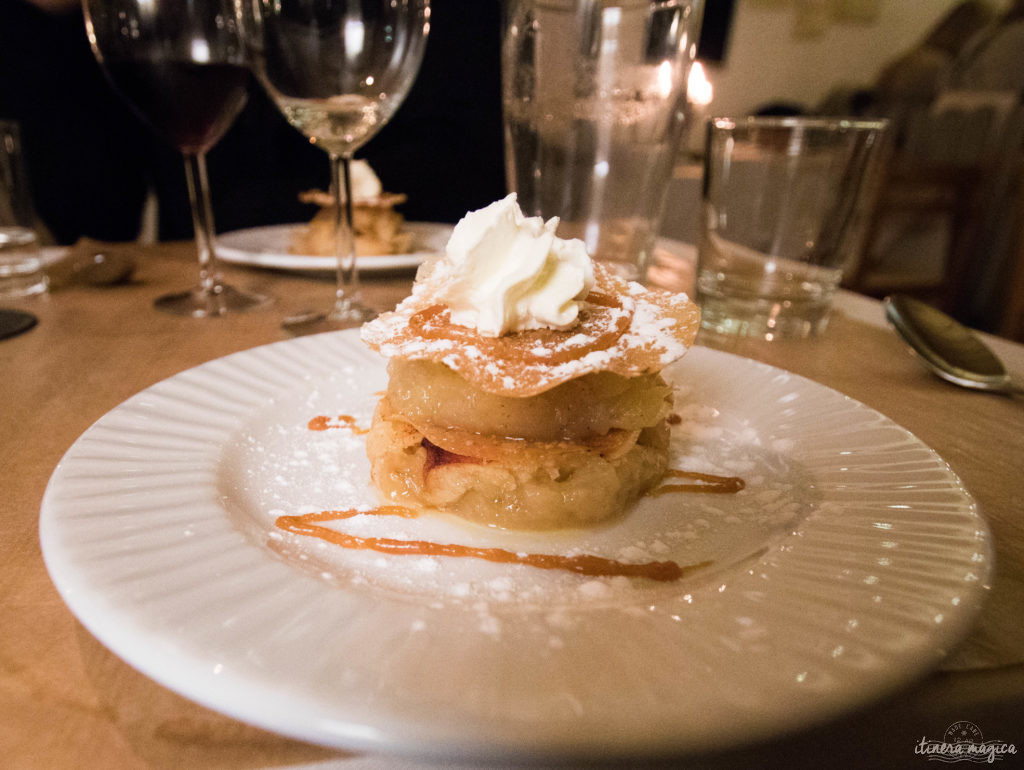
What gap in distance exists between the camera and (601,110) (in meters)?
1.79

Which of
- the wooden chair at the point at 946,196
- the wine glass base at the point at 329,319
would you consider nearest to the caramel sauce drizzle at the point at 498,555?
the wine glass base at the point at 329,319

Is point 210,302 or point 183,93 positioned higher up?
point 183,93

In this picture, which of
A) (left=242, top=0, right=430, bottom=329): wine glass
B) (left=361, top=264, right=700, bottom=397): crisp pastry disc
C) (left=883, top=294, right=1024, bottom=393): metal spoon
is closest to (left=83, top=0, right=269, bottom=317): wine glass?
(left=242, top=0, right=430, bottom=329): wine glass

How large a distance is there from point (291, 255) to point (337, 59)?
73cm

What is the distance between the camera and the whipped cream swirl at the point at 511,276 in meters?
0.85

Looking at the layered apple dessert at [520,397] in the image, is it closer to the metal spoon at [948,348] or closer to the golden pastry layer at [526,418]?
the golden pastry layer at [526,418]

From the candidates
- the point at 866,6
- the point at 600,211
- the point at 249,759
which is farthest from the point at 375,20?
the point at 866,6

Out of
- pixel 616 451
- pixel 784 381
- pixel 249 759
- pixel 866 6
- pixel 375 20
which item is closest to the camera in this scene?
pixel 249 759

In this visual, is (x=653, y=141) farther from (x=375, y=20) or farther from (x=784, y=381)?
(x=784, y=381)

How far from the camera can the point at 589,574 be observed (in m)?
0.72

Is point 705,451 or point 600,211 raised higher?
point 600,211

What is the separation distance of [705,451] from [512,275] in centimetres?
41

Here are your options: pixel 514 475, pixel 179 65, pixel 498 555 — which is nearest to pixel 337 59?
pixel 179 65

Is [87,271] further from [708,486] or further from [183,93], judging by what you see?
[708,486]
